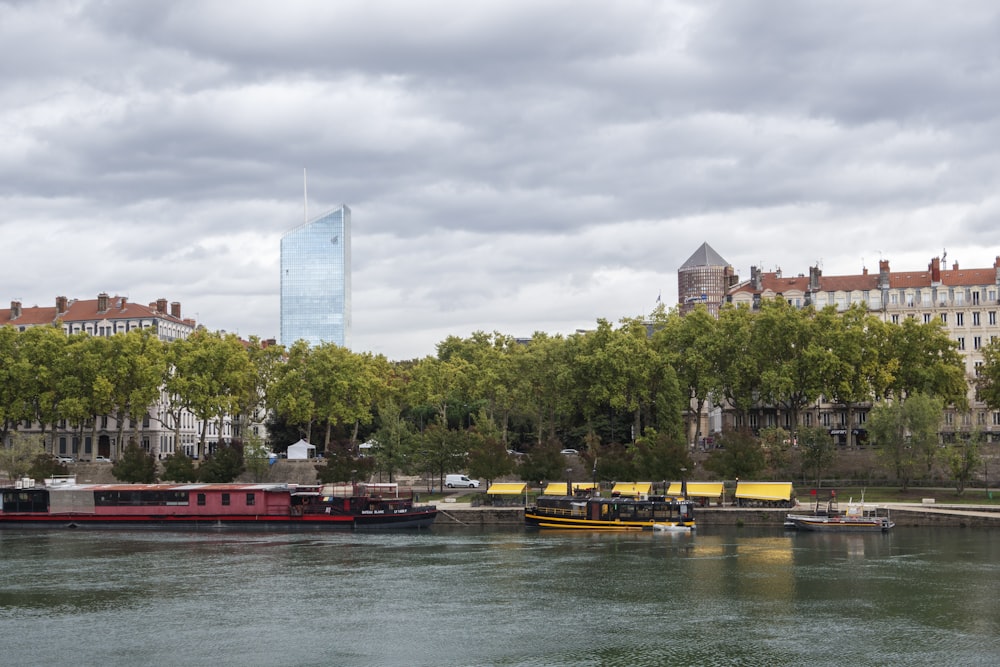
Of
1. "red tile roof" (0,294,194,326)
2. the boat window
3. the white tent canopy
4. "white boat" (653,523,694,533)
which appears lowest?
"white boat" (653,523,694,533)

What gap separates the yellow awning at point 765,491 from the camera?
324 feet

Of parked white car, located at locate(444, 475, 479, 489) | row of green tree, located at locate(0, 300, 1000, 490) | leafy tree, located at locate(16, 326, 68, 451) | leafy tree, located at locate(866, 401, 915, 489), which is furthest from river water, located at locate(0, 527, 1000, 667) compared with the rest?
leafy tree, located at locate(16, 326, 68, 451)

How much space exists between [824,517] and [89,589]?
5596 centimetres

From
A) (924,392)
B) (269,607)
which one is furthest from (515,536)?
(924,392)

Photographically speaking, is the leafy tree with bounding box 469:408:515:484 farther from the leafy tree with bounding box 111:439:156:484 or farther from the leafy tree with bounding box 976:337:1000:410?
the leafy tree with bounding box 976:337:1000:410

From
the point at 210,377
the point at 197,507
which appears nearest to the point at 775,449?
the point at 197,507

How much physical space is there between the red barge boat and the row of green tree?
47.0 feet

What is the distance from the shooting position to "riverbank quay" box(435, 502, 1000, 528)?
90.8 metres

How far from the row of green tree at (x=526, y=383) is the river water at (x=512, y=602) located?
31.3m

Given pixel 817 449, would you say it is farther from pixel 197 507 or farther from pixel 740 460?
pixel 197 507

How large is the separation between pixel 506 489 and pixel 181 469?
35.3 m

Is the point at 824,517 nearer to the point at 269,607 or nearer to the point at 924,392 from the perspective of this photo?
the point at 924,392

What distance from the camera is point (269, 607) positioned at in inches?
2322

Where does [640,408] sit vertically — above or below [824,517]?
above
